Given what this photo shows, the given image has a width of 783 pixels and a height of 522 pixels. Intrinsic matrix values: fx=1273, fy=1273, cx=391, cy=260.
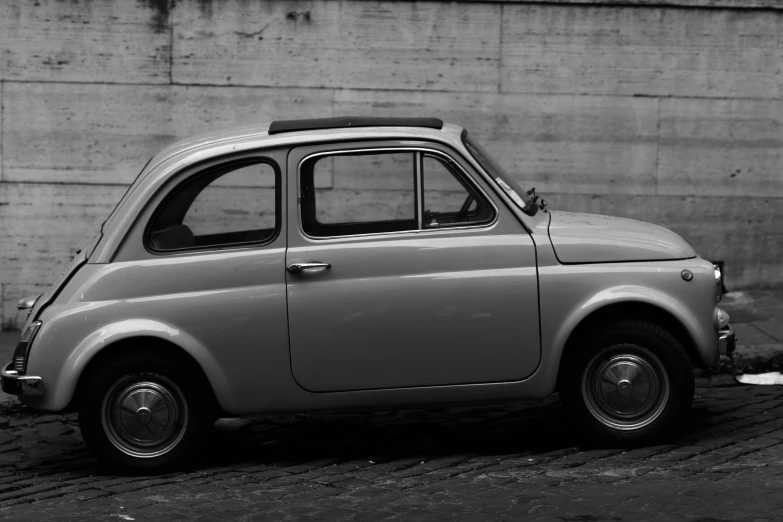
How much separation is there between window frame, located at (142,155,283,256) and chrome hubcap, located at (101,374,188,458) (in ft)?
2.26

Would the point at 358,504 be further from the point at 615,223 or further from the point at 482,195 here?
the point at 615,223

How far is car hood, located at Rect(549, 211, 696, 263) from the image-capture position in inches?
261

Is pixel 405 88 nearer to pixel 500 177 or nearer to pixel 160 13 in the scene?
pixel 160 13

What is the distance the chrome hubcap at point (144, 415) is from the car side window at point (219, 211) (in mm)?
728

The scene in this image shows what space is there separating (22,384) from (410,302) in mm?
2034

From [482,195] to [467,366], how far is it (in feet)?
2.94

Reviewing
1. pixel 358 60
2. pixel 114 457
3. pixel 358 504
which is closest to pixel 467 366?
pixel 358 504

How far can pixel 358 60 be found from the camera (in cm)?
1100

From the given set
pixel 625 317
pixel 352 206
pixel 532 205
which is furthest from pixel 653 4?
pixel 352 206

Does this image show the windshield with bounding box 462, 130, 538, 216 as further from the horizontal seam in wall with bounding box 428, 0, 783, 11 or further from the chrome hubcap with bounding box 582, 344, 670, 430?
the horizontal seam in wall with bounding box 428, 0, 783, 11

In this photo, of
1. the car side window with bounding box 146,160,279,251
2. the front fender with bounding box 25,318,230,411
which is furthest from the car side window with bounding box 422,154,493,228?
the front fender with bounding box 25,318,230,411

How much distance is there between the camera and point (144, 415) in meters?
6.55

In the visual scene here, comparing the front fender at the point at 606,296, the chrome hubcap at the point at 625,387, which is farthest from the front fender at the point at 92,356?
the chrome hubcap at the point at 625,387

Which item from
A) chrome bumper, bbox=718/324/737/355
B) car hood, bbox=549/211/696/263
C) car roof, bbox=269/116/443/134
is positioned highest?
→ car roof, bbox=269/116/443/134
